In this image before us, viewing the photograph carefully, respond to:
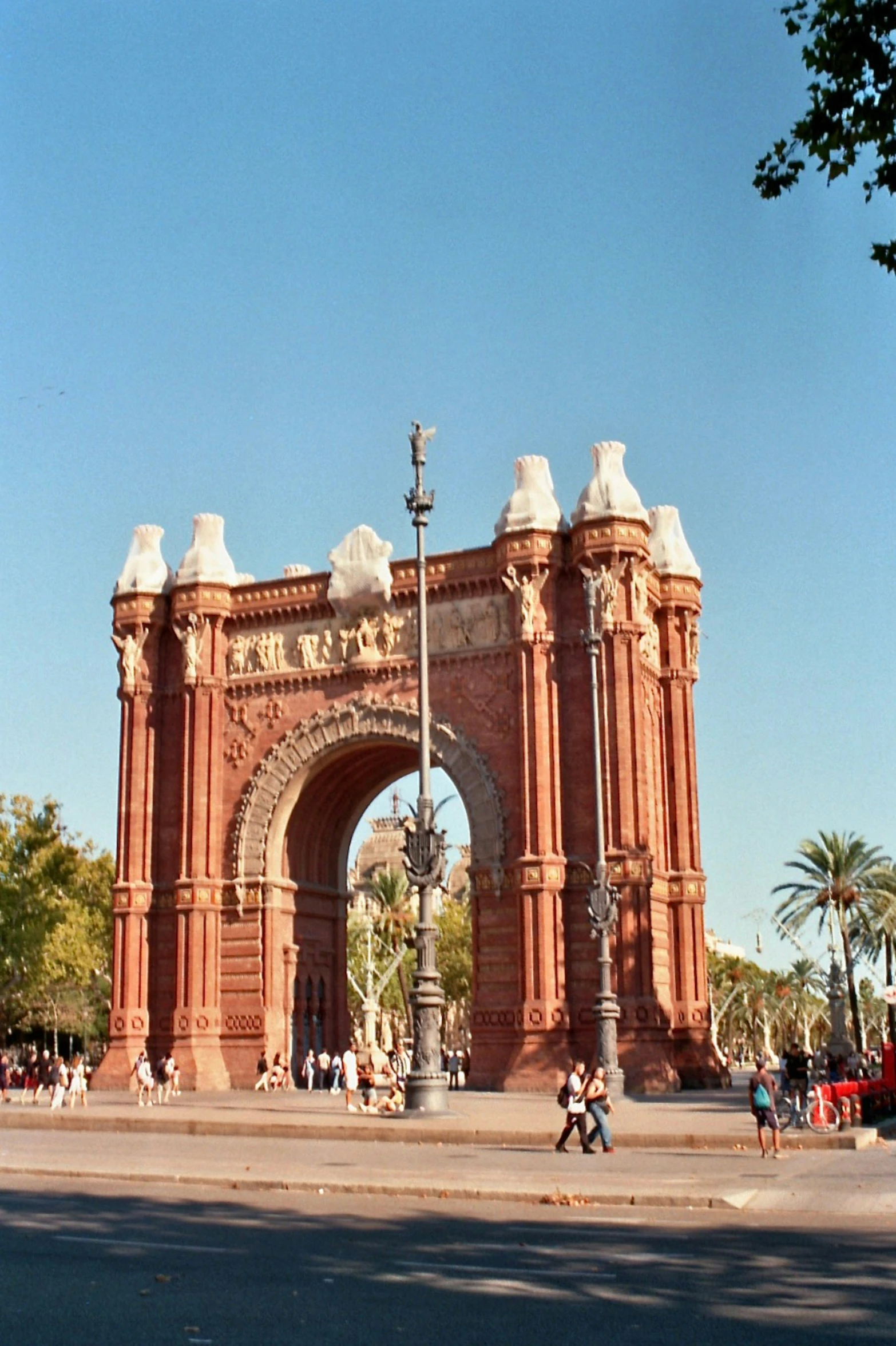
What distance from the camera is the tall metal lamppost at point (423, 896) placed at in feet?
93.3

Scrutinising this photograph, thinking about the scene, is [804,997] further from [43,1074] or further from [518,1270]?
[518,1270]

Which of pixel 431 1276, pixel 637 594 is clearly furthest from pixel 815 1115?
pixel 637 594

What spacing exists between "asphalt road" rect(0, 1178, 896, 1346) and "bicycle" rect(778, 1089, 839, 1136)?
38.2 feet

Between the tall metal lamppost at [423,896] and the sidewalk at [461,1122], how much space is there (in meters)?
0.69

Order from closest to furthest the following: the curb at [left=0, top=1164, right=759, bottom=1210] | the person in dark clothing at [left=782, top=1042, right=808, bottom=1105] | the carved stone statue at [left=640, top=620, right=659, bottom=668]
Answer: the curb at [left=0, top=1164, right=759, bottom=1210]
the person in dark clothing at [left=782, top=1042, right=808, bottom=1105]
the carved stone statue at [left=640, top=620, right=659, bottom=668]

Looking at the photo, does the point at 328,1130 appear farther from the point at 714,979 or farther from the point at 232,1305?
the point at 714,979

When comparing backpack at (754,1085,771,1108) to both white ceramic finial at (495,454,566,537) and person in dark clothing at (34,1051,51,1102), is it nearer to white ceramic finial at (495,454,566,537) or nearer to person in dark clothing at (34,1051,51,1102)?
white ceramic finial at (495,454,566,537)

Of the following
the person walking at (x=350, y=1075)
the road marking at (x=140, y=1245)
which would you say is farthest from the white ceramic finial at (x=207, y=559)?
the road marking at (x=140, y=1245)

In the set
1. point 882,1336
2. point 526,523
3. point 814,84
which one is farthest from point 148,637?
point 882,1336

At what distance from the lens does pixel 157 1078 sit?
1740 inches

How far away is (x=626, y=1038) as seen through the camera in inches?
1588

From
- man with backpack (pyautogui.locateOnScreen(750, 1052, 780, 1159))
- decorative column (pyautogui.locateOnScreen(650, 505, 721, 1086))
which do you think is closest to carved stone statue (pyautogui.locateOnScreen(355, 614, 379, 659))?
decorative column (pyautogui.locateOnScreen(650, 505, 721, 1086))

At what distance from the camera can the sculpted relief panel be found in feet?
147

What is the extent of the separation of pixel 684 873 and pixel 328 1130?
21.7 meters
